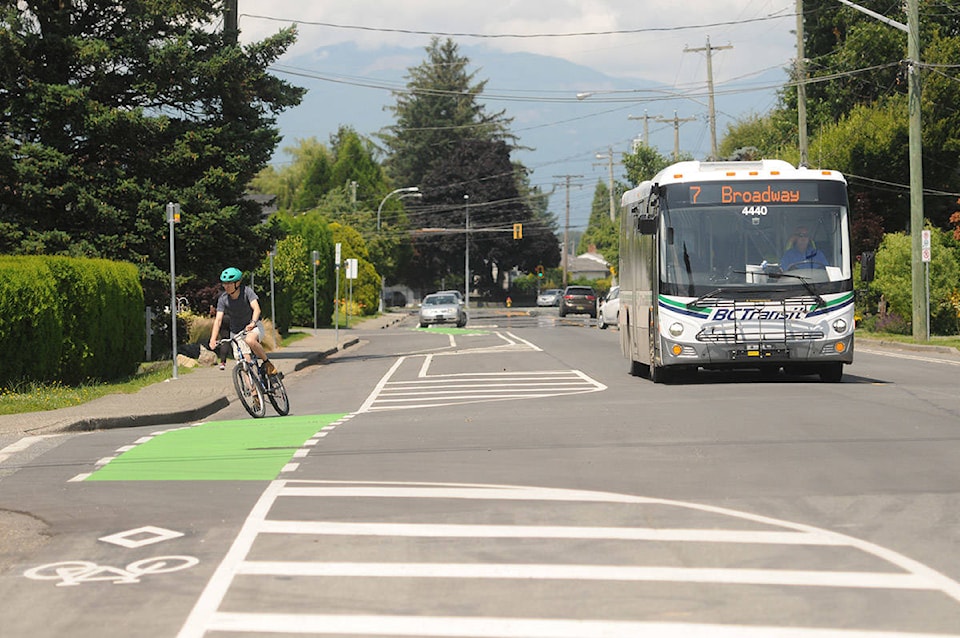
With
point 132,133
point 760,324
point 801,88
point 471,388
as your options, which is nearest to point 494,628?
point 760,324

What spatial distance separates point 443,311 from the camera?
65.3m

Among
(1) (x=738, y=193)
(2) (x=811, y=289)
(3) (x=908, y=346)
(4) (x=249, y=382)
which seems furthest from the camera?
(3) (x=908, y=346)

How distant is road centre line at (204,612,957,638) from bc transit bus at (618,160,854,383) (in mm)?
14275

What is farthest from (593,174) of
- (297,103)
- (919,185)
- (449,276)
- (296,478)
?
(296,478)

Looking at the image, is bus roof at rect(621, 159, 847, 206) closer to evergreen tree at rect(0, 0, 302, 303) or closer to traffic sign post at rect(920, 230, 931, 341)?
evergreen tree at rect(0, 0, 302, 303)

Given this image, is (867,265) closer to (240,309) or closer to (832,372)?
(832,372)

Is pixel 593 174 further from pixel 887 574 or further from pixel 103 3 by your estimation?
pixel 887 574

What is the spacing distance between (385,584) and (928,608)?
264cm

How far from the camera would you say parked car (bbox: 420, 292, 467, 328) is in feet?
214

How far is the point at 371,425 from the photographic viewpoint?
51.2ft

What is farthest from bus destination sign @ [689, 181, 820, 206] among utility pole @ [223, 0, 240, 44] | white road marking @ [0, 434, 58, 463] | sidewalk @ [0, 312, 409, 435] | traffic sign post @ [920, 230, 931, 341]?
traffic sign post @ [920, 230, 931, 341]

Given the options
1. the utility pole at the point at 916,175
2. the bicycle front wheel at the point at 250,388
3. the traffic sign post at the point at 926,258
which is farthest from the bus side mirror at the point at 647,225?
the utility pole at the point at 916,175

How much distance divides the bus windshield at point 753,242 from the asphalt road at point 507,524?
159 inches

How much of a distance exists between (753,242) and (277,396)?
7317mm
